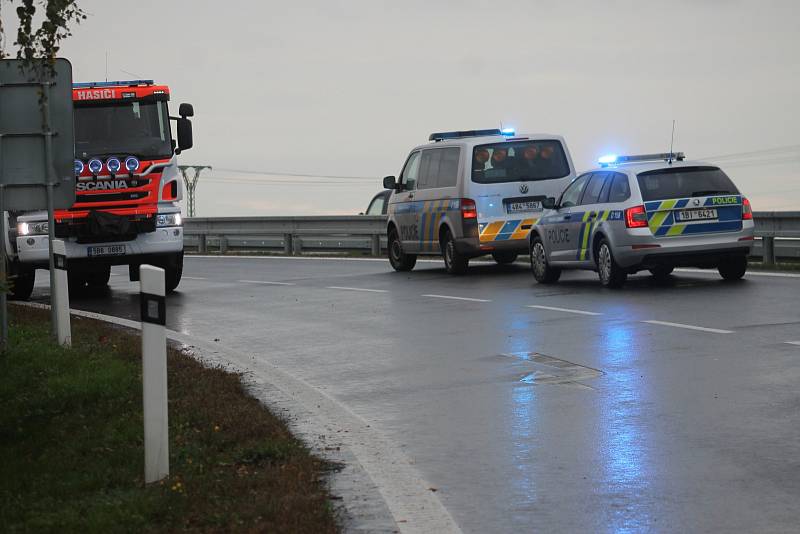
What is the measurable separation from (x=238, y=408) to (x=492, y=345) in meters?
4.24

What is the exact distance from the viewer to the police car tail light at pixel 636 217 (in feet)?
57.6

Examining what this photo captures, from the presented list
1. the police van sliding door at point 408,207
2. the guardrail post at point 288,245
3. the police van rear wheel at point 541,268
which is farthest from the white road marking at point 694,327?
the guardrail post at point 288,245

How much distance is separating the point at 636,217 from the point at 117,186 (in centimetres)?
764

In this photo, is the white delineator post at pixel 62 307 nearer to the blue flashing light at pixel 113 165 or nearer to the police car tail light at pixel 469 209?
the blue flashing light at pixel 113 165

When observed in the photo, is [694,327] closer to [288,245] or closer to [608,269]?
[608,269]

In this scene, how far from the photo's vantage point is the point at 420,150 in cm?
2389

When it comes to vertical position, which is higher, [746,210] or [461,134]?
[461,134]

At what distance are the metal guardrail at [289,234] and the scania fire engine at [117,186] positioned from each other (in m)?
10.5

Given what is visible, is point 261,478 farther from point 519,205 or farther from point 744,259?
point 519,205

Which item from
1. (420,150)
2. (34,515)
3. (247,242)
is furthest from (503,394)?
(247,242)

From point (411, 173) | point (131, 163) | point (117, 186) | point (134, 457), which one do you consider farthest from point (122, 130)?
point (134, 457)

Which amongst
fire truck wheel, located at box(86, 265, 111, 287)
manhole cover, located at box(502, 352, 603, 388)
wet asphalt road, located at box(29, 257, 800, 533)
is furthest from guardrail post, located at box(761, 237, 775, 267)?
fire truck wheel, located at box(86, 265, 111, 287)

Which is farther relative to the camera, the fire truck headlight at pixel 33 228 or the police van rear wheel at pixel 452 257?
the police van rear wheel at pixel 452 257

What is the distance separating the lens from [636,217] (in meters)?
17.6
